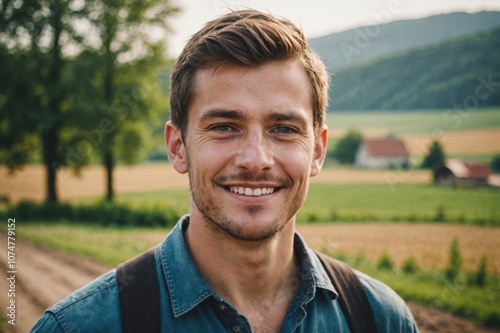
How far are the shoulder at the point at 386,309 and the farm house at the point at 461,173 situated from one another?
26.7 meters

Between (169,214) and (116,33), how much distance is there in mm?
10107

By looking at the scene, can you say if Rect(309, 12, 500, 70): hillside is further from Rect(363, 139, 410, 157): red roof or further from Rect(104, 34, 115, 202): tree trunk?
Rect(104, 34, 115, 202): tree trunk

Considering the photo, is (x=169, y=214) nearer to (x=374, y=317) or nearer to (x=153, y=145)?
(x=153, y=145)

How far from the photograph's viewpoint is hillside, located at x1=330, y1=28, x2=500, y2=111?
24.4 metres

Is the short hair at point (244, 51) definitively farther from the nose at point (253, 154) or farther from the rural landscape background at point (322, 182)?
the rural landscape background at point (322, 182)

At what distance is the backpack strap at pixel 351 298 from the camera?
197cm

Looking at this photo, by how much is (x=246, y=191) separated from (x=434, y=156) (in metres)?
32.3

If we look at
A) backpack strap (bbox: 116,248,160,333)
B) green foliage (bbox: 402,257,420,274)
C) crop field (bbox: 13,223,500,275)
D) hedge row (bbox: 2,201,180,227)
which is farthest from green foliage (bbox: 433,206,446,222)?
backpack strap (bbox: 116,248,160,333)

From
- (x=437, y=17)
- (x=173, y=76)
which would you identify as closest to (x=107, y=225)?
(x=173, y=76)

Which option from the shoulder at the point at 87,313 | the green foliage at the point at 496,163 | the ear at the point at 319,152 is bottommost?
the green foliage at the point at 496,163

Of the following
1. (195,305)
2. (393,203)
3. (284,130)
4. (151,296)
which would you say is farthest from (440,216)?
(151,296)

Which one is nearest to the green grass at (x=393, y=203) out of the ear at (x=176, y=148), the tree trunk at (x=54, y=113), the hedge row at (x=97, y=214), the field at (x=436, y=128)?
the hedge row at (x=97, y=214)

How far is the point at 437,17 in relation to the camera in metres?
26.9

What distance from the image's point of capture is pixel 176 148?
2.24 meters
